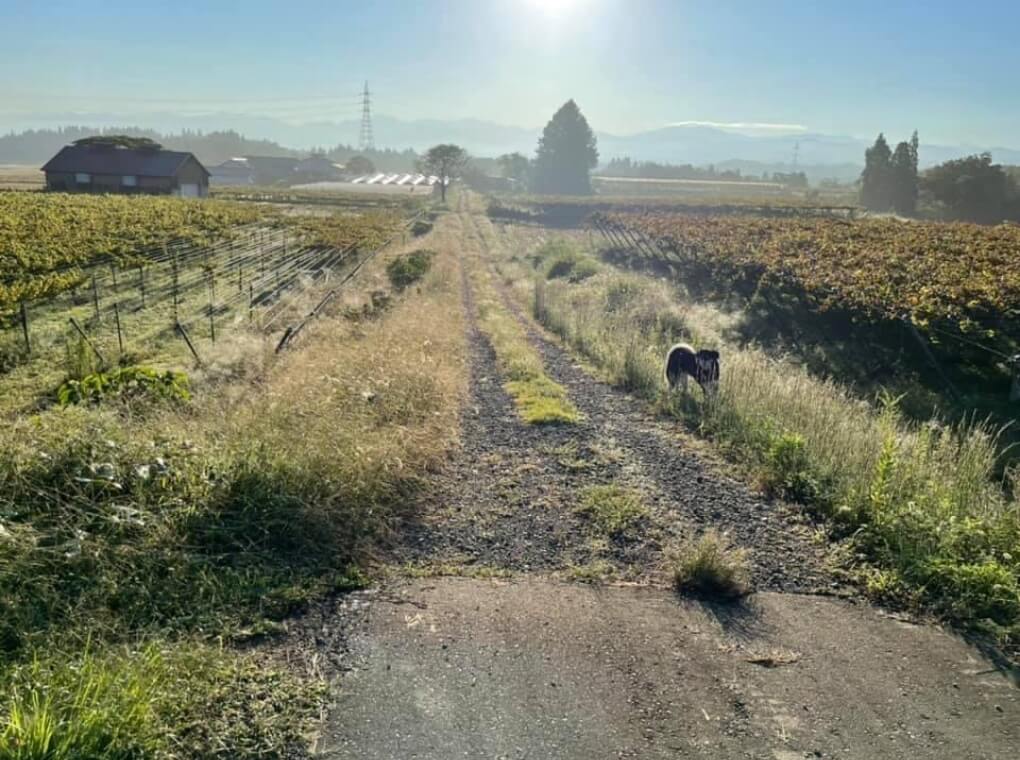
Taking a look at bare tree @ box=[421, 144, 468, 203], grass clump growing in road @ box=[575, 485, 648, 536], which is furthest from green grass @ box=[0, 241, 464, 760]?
bare tree @ box=[421, 144, 468, 203]

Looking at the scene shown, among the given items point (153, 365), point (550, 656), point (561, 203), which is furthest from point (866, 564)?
point (561, 203)

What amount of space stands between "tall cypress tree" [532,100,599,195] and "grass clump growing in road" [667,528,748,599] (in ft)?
392

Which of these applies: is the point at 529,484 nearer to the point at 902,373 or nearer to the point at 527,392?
the point at 527,392

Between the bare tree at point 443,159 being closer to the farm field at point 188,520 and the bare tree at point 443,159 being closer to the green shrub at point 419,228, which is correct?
the green shrub at point 419,228

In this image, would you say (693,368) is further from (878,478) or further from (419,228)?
(419,228)

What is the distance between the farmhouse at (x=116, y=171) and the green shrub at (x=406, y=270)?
37947 mm

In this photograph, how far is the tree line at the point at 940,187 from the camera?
54.4 meters

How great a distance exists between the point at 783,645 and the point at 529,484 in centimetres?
310

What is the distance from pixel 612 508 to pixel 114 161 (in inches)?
2456

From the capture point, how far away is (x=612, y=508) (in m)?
6.03

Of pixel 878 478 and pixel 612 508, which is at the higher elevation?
pixel 878 478

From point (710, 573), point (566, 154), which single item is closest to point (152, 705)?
point (710, 573)

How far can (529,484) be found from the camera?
676 centimetres

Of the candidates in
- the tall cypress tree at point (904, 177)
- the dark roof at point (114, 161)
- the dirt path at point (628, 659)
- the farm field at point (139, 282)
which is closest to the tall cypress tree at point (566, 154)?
the tall cypress tree at point (904, 177)
